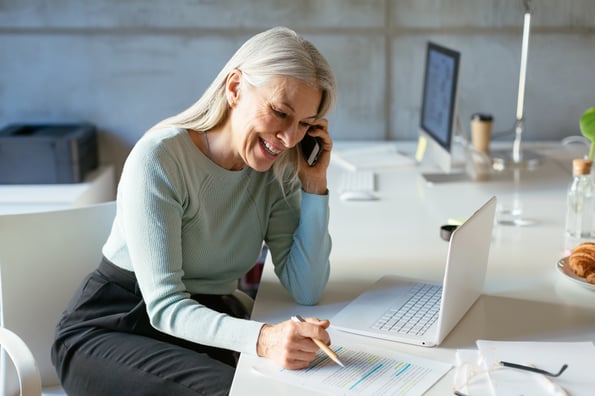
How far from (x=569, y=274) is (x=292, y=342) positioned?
0.78 meters

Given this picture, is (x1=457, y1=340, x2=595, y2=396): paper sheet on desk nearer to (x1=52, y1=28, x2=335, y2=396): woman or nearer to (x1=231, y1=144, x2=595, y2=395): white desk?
(x1=231, y1=144, x2=595, y2=395): white desk

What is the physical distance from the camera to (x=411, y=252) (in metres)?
2.16

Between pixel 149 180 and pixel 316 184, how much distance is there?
17.4 inches

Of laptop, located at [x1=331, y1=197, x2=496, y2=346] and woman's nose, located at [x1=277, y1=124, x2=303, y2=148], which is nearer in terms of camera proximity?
laptop, located at [x1=331, y1=197, x2=496, y2=346]

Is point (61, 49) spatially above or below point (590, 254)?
above

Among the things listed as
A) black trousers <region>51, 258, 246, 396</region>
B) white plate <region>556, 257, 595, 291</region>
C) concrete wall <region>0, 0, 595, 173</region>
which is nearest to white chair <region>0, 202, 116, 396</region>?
black trousers <region>51, 258, 246, 396</region>

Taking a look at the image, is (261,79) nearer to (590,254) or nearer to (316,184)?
(316,184)

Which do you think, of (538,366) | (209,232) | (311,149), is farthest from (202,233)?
(538,366)

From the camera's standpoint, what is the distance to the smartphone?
1995 millimetres

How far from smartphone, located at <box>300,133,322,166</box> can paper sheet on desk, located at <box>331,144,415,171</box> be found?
110 cm

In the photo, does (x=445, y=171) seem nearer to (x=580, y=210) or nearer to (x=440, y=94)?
(x=440, y=94)

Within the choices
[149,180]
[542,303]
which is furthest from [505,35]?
[149,180]

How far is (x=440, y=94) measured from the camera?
9.70 ft

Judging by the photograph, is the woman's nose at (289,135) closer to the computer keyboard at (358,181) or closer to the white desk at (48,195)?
the computer keyboard at (358,181)
